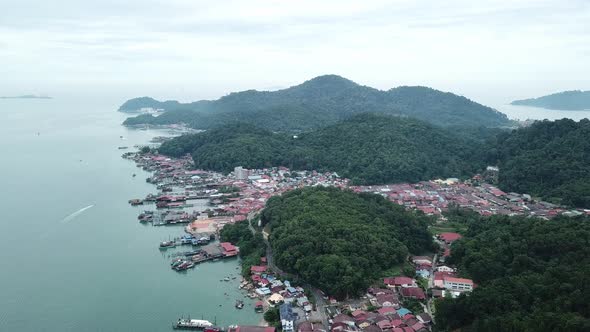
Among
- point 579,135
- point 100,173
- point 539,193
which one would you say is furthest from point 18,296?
point 579,135

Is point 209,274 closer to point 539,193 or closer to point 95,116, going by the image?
point 539,193

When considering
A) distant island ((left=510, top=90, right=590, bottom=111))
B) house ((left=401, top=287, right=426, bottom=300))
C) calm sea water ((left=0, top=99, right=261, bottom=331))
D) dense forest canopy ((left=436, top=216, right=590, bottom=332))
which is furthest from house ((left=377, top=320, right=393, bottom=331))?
distant island ((left=510, top=90, right=590, bottom=111))

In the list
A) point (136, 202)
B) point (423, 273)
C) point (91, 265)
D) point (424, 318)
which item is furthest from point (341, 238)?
point (136, 202)

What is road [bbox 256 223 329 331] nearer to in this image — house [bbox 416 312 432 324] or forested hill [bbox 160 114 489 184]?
house [bbox 416 312 432 324]

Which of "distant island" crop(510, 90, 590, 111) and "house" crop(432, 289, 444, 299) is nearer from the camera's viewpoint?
"house" crop(432, 289, 444, 299)

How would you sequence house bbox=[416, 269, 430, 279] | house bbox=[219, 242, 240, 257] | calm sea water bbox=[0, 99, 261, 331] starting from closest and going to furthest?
1. calm sea water bbox=[0, 99, 261, 331]
2. house bbox=[416, 269, 430, 279]
3. house bbox=[219, 242, 240, 257]
